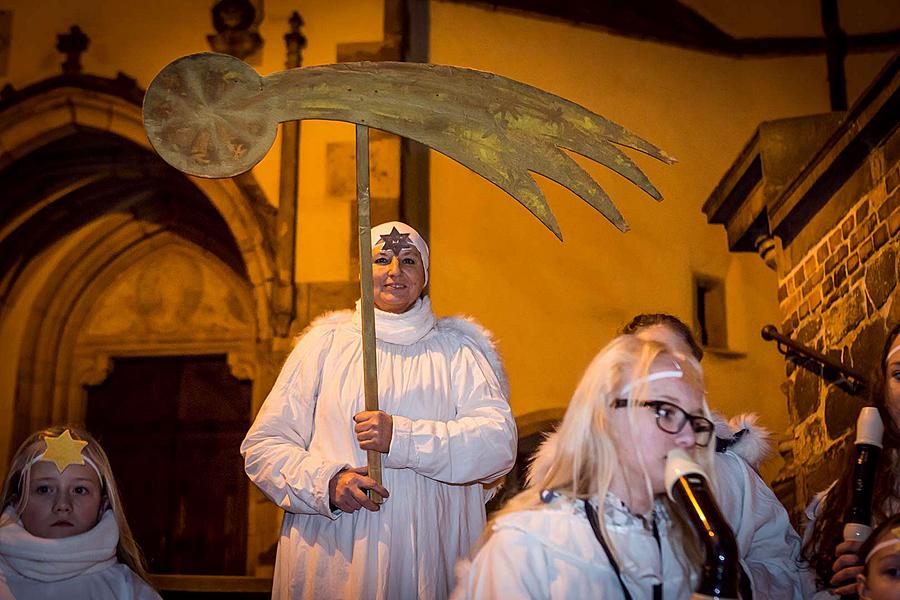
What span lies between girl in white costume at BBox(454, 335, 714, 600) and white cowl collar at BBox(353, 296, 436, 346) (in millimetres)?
1598

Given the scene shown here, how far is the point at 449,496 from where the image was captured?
4.03 meters

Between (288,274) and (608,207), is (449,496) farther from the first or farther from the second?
(288,274)

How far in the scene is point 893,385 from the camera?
142 inches

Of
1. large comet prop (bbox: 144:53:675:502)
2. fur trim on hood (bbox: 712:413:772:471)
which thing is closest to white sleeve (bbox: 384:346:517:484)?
large comet prop (bbox: 144:53:675:502)

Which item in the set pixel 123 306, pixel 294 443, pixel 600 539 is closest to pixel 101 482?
pixel 294 443

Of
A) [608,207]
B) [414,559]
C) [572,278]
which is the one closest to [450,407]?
[414,559]

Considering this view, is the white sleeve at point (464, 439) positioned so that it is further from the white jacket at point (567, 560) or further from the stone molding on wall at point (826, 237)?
the stone molding on wall at point (826, 237)

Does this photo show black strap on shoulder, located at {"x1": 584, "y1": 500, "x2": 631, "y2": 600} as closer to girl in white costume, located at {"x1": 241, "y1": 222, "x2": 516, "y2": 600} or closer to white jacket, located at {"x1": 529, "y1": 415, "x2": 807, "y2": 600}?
white jacket, located at {"x1": 529, "y1": 415, "x2": 807, "y2": 600}

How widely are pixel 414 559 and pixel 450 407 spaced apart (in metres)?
0.58

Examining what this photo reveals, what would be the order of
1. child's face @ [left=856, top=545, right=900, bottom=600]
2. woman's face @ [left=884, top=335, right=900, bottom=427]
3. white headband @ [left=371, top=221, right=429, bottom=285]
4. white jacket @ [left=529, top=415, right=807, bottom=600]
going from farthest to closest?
1. white headband @ [left=371, top=221, right=429, bottom=285]
2. woman's face @ [left=884, top=335, right=900, bottom=427]
3. white jacket @ [left=529, top=415, right=807, bottom=600]
4. child's face @ [left=856, top=545, right=900, bottom=600]

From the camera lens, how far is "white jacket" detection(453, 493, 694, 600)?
2461 millimetres

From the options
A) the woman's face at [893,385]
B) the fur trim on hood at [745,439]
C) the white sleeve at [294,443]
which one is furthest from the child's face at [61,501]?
the woman's face at [893,385]

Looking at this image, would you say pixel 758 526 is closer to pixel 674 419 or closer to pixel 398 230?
pixel 674 419

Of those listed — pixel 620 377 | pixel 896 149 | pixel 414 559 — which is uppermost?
pixel 896 149
